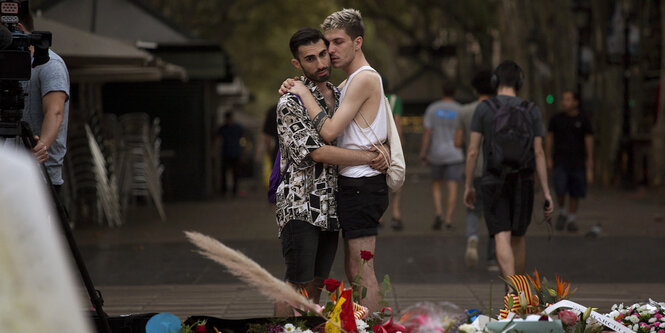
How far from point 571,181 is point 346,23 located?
7.40m

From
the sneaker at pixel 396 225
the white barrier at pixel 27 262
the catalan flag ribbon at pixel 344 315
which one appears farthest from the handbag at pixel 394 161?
the sneaker at pixel 396 225

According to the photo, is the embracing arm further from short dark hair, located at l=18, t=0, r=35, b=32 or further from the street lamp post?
the street lamp post

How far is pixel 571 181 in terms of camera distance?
1102 centimetres

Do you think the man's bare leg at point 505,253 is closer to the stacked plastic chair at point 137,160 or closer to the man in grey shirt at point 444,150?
the man in grey shirt at point 444,150

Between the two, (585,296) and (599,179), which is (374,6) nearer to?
(599,179)

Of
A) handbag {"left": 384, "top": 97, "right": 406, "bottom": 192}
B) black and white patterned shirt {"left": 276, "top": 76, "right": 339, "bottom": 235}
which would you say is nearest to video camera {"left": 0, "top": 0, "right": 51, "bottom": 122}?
black and white patterned shirt {"left": 276, "top": 76, "right": 339, "bottom": 235}

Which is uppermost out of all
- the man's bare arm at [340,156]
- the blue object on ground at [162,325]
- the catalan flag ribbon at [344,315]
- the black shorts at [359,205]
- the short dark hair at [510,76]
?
the short dark hair at [510,76]

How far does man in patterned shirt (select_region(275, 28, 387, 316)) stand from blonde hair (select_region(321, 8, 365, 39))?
100 millimetres

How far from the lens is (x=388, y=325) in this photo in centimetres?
333

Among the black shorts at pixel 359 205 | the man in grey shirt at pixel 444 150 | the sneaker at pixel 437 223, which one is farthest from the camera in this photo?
the sneaker at pixel 437 223

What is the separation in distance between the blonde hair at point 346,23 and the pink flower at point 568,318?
1718 millimetres

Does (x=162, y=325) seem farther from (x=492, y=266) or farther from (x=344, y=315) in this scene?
(x=492, y=266)

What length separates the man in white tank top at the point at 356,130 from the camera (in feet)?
13.8

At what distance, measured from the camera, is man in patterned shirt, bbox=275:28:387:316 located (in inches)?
164
